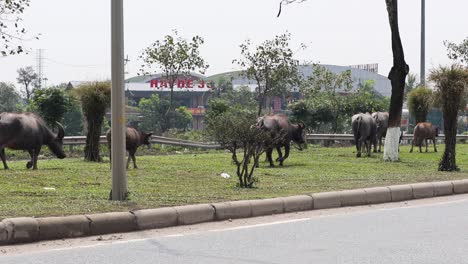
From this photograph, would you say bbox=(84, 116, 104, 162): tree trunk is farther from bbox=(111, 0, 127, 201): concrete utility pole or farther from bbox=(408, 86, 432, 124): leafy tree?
bbox=(408, 86, 432, 124): leafy tree

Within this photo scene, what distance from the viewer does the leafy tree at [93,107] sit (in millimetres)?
23000

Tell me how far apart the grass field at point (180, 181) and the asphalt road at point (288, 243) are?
1233mm

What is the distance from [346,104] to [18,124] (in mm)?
29261

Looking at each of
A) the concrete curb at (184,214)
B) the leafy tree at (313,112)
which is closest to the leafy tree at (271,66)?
the leafy tree at (313,112)

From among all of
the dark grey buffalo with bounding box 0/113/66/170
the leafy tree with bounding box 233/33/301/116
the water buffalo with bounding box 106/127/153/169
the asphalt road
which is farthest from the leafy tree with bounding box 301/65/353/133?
the asphalt road

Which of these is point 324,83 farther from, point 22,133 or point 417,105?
point 22,133

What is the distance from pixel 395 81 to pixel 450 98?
4521 mm

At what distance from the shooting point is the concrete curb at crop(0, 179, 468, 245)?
Result: 979 cm

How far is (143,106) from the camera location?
65562mm

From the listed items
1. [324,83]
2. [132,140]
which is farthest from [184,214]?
[324,83]

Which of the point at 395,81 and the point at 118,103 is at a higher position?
the point at 395,81

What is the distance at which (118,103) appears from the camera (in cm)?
1220

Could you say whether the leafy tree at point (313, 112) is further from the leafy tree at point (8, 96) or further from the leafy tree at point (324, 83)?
the leafy tree at point (8, 96)

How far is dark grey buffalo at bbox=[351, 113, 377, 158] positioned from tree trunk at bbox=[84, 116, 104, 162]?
8954 millimetres
